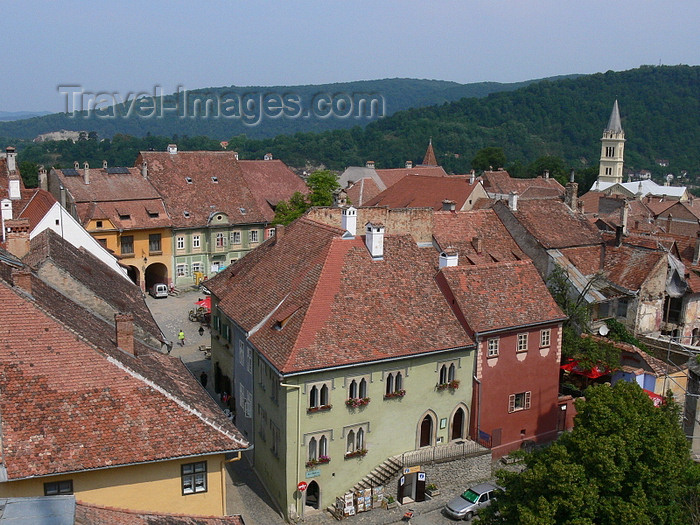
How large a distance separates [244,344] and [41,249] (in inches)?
373

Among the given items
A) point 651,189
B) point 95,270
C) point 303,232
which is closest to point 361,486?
point 303,232

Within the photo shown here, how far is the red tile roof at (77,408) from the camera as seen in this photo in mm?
18609

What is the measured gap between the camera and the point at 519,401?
109 ft

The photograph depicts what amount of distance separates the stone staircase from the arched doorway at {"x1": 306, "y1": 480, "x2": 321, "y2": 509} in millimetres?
1489

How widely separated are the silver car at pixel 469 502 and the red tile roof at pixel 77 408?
10828mm

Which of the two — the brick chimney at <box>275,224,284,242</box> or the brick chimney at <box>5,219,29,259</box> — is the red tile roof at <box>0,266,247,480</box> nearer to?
the brick chimney at <box>5,219,29,259</box>

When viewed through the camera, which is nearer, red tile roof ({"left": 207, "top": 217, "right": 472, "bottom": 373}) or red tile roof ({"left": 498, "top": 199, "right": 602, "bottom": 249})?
red tile roof ({"left": 207, "top": 217, "right": 472, "bottom": 373})

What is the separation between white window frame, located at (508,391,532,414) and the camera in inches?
1293

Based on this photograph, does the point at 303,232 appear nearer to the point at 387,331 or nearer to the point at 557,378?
the point at 387,331

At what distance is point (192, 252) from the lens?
6306 centimetres

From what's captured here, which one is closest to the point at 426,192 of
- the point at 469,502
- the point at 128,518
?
the point at 469,502

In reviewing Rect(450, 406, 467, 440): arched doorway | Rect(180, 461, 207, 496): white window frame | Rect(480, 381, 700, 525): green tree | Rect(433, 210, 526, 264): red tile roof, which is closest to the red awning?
Rect(433, 210, 526, 264): red tile roof

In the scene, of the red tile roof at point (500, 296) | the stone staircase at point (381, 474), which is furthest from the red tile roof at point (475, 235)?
the stone staircase at point (381, 474)

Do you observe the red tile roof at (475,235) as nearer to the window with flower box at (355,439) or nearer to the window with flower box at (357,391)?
the window with flower box at (357,391)
